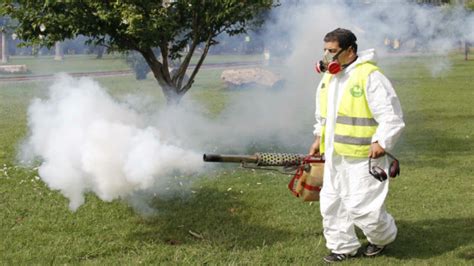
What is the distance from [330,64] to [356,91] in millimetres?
337

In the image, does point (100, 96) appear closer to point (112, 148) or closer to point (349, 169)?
point (112, 148)

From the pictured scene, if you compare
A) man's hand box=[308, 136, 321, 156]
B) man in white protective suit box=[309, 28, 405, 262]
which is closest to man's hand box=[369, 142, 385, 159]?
man in white protective suit box=[309, 28, 405, 262]

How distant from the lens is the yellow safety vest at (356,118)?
532 cm

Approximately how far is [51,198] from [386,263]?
436 centimetres

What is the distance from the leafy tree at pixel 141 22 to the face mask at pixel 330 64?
13.1 feet

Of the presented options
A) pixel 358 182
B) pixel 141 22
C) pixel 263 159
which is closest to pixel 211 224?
pixel 263 159

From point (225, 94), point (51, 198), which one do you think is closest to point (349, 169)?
point (51, 198)

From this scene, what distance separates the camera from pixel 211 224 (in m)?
6.68

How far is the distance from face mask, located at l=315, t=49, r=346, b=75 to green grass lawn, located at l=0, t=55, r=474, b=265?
1.75 metres

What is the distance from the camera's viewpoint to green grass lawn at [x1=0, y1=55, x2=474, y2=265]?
5.74 metres

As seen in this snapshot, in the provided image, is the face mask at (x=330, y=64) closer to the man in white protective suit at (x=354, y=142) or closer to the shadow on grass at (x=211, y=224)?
the man in white protective suit at (x=354, y=142)

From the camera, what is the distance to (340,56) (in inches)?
215

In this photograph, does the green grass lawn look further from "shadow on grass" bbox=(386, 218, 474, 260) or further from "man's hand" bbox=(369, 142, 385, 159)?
"man's hand" bbox=(369, 142, 385, 159)

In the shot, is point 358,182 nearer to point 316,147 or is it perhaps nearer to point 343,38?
point 316,147
